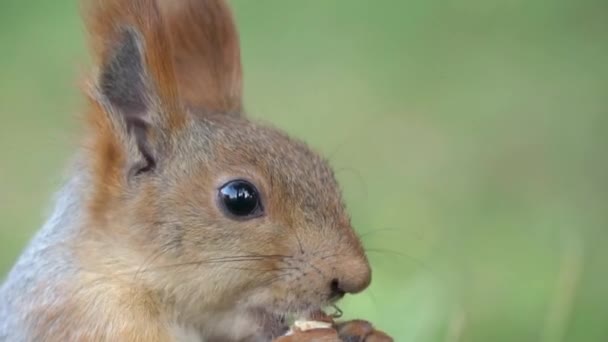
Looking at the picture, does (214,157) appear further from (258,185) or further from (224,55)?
(224,55)

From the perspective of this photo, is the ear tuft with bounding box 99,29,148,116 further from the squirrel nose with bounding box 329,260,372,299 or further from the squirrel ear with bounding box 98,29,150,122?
the squirrel nose with bounding box 329,260,372,299

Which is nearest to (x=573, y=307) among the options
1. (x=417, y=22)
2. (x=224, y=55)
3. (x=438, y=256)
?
(x=438, y=256)

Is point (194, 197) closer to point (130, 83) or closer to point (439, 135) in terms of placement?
point (130, 83)

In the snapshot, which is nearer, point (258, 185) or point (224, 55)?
point (258, 185)

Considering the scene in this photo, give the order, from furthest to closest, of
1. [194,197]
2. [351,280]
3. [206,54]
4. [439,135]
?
[439,135], [206,54], [194,197], [351,280]

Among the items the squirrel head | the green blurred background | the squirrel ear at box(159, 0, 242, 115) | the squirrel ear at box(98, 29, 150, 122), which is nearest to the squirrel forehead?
the squirrel head

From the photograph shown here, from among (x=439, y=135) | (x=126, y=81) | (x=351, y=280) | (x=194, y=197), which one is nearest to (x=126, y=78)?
(x=126, y=81)
